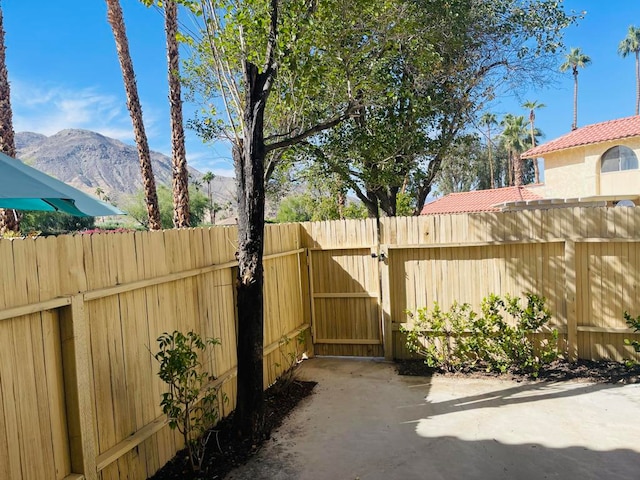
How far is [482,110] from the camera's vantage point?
37.4 feet

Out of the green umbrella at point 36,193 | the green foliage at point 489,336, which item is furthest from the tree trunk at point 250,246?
the green foliage at point 489,336

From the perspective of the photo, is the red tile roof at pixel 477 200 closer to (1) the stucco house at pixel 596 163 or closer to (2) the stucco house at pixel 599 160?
(1) the stucco house at pixel 596 163

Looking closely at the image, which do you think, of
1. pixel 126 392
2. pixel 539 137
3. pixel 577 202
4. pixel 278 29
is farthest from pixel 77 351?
pixel 539 137

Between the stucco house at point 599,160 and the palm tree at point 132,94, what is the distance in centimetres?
1353

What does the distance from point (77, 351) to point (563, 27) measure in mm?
11946

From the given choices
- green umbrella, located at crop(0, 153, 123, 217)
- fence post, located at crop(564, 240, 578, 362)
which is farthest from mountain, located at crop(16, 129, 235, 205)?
green umbrella, located at crop(0, 153, 123, 217)

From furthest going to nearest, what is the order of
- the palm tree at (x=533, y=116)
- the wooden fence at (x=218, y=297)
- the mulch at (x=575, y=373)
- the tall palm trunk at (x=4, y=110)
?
the palm tree at (x=533, y=116), the tall palm trunk at (x=4, y=110), the mulch at (x=575, y=373), the wooden fence at (x=218, y=297)

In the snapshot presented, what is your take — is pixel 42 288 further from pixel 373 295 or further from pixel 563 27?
pixel 563 27

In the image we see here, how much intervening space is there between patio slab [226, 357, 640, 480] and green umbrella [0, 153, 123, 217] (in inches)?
101

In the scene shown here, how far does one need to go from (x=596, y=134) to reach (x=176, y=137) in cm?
1459

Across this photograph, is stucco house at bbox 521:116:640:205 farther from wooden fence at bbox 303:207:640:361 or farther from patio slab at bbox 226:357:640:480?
patio slab at bbox 226:357:640:480

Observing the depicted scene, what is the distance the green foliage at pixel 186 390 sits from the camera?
3.33 m

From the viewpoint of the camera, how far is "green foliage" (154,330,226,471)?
10.9 ft

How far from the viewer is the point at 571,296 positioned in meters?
5.71
